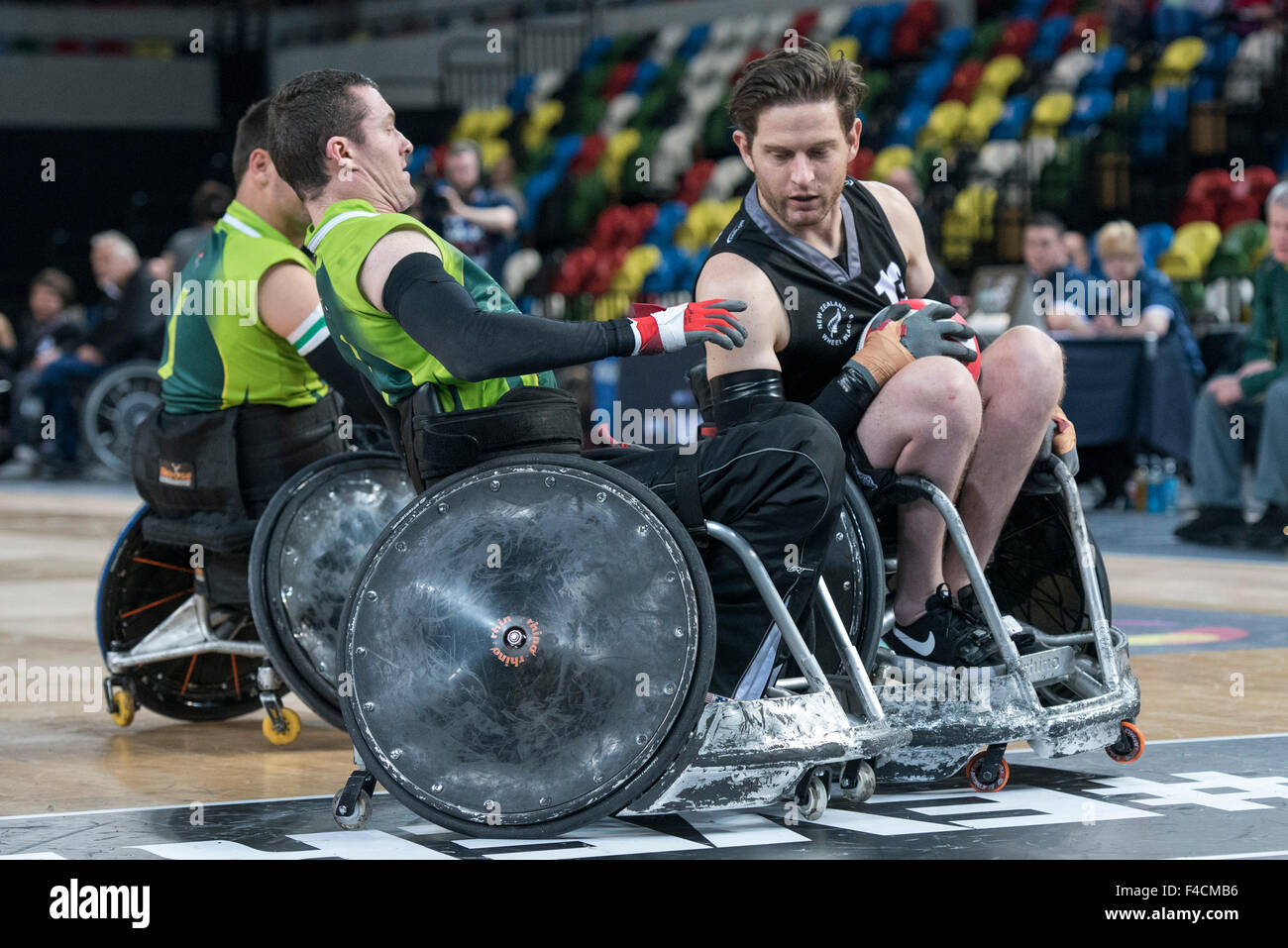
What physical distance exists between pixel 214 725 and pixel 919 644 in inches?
87.6

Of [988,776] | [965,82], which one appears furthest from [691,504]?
[965,82]

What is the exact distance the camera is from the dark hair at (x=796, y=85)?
425 centimetres

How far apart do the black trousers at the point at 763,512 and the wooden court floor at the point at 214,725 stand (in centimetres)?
116

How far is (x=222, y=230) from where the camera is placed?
5.52 metres

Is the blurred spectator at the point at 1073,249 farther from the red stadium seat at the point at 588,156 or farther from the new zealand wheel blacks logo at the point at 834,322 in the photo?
the red stadium seat at the point at 588,156

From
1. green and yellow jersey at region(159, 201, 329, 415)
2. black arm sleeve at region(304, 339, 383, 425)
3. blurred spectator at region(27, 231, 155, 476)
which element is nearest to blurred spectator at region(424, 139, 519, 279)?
blurred spectator at region(27, 231, 155, 476)

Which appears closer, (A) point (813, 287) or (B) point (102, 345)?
(A) point (813, 287)

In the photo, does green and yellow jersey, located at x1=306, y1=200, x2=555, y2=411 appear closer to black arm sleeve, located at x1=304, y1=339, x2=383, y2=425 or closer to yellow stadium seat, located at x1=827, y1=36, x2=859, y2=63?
black arm sleeve, located at x1=304, y1=339, x2=383, y2=425

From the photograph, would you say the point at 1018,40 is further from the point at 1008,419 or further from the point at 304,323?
the point at 1008,419

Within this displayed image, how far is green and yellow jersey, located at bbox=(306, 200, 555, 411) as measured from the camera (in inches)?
157

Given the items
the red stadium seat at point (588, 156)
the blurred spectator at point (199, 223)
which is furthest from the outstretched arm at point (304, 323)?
the red stadium seat at point (588, 156)

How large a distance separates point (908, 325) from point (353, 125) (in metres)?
1.23

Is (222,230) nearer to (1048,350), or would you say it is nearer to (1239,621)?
(1048,350)

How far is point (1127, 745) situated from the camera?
448 centimetres
